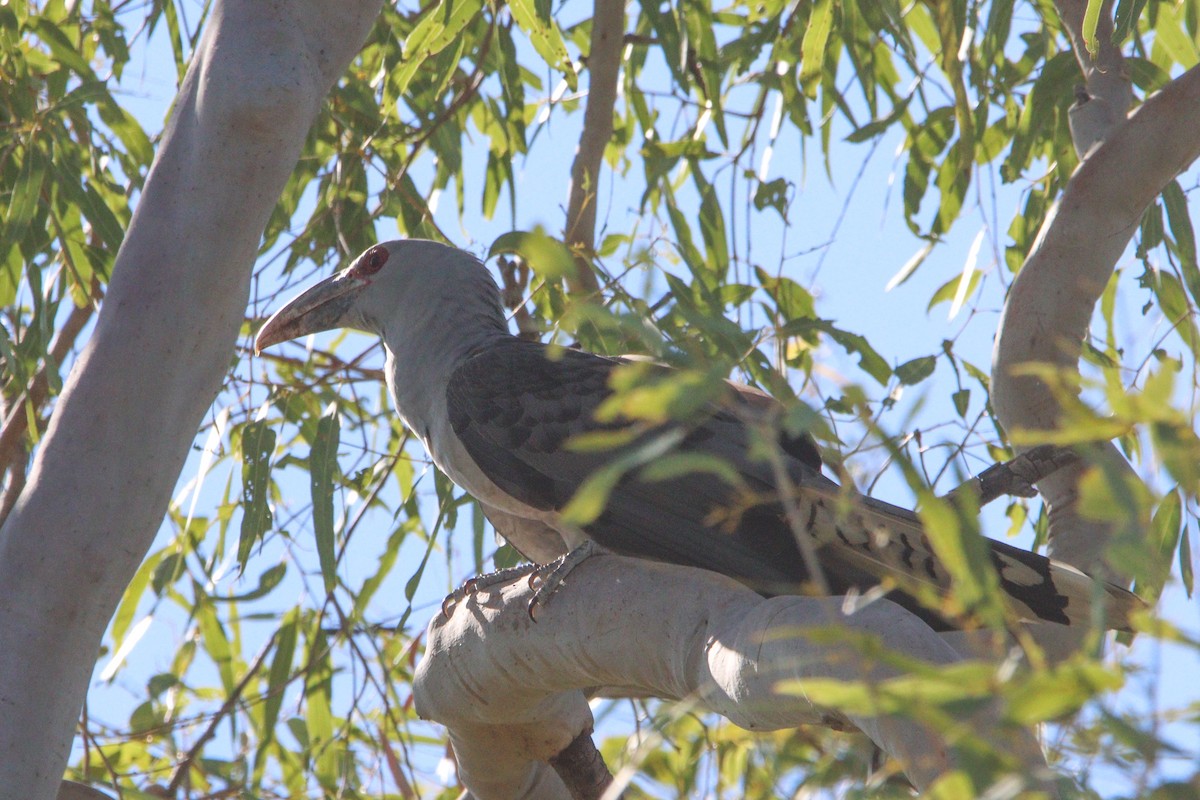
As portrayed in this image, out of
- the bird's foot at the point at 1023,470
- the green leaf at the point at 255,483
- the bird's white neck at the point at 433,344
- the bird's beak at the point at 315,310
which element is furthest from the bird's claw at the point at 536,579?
the bird's beak at the point at 315,310

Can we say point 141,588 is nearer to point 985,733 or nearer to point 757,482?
point 757,482

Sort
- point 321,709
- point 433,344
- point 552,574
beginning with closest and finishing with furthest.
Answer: point 552,574, point 433,344, point 321,709

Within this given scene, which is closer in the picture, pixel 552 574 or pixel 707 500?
pixel 552 574

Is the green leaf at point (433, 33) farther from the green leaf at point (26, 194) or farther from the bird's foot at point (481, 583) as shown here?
the bird's foot at point (481, 583)

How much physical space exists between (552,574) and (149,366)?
0.72m

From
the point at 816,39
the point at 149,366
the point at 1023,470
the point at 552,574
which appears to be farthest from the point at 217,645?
the point at 1023,470

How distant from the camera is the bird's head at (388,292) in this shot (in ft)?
10.1

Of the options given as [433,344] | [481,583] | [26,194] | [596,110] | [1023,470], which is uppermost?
[596,110]

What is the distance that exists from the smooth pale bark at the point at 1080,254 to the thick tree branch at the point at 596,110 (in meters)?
1.21

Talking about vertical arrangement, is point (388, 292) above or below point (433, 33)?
below

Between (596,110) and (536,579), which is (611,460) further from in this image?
(596,110)

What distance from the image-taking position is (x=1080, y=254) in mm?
2389

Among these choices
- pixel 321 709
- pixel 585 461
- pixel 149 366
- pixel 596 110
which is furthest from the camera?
pixel 321 709

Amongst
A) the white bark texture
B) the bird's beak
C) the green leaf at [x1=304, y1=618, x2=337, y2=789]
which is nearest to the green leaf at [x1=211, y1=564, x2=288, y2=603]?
the green leaf at [x1=304, y1=618, x2=337, y2=789]
